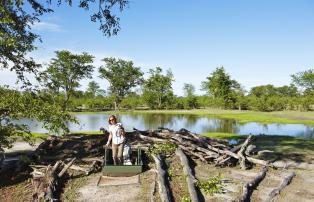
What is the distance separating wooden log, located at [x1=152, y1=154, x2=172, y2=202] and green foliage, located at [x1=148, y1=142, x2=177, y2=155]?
1466 millimetres

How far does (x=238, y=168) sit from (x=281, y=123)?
39717mm

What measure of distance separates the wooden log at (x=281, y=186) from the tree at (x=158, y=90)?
89.2 meters

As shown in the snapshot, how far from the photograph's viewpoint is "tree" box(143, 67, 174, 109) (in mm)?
103938

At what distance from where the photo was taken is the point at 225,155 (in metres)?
16.6

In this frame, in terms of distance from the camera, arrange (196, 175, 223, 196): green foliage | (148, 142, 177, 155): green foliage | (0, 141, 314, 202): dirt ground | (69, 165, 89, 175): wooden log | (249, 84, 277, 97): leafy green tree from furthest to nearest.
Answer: (249, 84, 277, 97): leafy green tree < (148, 142, 177, 155): green foliage < (69, 165, 89, 175): wooden log < (196, 175, 223, 196): green foliage < (0, 141, 314, 202): dirt ground

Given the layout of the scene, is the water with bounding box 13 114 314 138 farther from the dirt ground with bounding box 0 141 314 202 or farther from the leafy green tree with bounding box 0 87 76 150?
the dirt ground with bounding box 0 141 314 202

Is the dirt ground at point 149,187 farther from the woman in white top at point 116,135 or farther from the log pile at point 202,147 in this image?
the woman in white top at point 116,135

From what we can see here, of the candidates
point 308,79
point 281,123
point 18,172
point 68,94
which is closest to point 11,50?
point 18,172

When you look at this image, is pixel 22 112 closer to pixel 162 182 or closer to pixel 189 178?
pixel 162 182

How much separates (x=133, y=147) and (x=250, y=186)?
6.76m

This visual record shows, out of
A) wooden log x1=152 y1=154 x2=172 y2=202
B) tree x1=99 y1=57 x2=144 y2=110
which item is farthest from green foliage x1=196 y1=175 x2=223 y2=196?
tree x1=99 y1=57 x2=144 y2=110

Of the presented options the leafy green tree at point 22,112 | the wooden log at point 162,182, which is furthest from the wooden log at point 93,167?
the wooden log at point 162,182

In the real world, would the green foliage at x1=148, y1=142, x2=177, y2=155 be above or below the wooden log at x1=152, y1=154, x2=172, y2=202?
above

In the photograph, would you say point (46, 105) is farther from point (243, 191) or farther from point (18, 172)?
point (243, 191)
